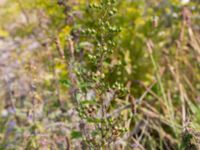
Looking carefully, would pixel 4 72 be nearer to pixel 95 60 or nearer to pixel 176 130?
pixel 176 130

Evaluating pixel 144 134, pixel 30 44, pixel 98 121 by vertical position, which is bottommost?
pixel 144 134

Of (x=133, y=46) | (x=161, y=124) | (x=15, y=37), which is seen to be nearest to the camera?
(x=161, y=124)

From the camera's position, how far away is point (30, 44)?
502 centimetres

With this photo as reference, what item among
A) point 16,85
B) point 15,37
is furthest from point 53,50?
point 15,37

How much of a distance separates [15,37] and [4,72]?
5.56 feet

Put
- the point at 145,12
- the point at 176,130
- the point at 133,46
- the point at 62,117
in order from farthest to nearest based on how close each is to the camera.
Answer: the point at 145,12 → the point at 133,46 → the point at 62,117 → the point at 176,130

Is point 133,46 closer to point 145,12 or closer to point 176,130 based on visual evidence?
point 145,12

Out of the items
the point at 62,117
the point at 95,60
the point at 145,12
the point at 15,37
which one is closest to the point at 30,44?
the point at 15,37

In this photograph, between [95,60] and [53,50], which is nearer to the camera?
[95,60]

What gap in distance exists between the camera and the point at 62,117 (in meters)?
3.18

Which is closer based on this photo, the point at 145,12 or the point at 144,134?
the point at 144,134

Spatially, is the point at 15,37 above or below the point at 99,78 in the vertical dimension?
above

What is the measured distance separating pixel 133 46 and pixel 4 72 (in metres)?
1.12

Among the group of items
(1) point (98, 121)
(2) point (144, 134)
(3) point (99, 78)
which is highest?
(3) point (99, 78)
